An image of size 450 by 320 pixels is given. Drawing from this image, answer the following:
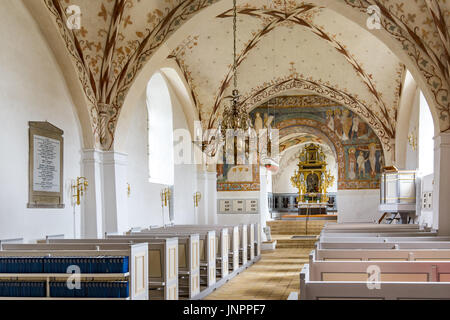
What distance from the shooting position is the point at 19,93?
7.90 m

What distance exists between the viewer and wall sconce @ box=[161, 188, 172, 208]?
1370 cm

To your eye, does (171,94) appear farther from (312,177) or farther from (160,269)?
(312,177)

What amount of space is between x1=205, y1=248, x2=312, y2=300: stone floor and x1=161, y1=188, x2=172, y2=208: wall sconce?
2806 millimetres

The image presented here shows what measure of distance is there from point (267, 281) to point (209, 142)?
22.6 ft

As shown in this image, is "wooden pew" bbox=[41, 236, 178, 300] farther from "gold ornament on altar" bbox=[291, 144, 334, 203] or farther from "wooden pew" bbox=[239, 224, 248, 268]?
"gold ornament on altar" bbox=[291, 144, 334, 203]

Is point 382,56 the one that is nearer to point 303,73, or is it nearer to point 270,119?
A: point 303,73

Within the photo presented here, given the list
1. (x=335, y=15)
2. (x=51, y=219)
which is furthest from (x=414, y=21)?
(x=51, y=219)

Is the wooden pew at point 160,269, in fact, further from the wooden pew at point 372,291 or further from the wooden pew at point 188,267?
the wooden pew at point 372,291

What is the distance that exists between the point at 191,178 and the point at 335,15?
6.34 m

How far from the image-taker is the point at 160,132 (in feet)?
46.4

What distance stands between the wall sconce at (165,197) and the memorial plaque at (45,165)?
15.9 ft

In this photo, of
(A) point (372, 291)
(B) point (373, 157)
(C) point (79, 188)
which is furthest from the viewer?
A: (B) point (373, 157)

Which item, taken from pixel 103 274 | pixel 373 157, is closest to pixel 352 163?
pixel 373 157

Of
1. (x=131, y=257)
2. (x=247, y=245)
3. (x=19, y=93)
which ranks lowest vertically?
(x=247, y=245)
